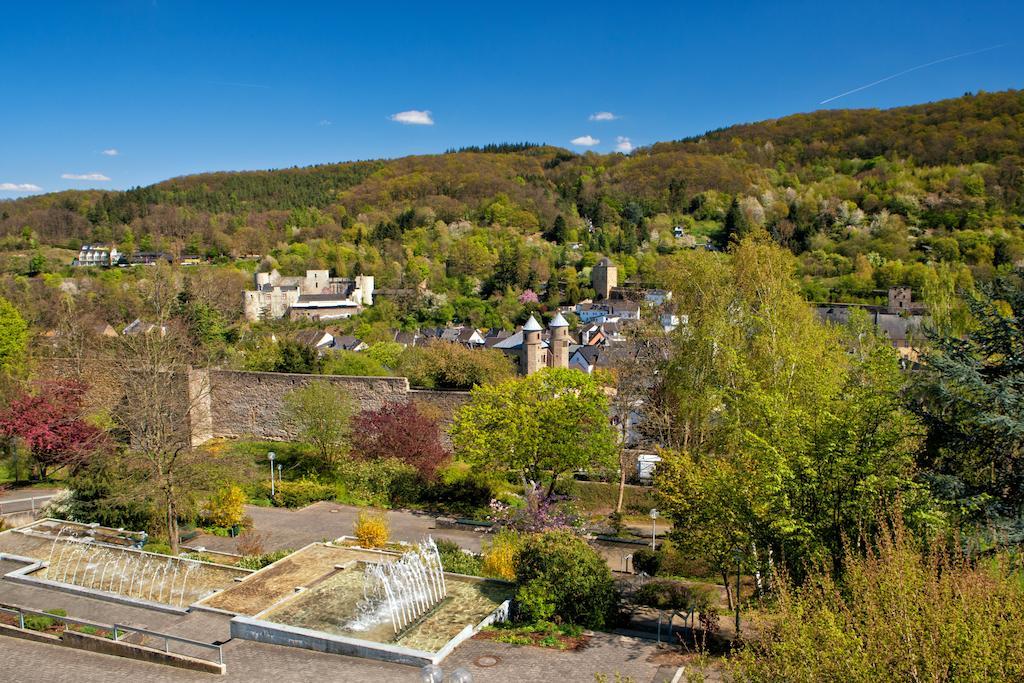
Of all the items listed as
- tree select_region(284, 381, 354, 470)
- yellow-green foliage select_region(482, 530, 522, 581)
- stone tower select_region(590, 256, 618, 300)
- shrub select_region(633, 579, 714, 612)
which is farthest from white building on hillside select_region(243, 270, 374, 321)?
shrub select_region(633, 579, 714, 612)

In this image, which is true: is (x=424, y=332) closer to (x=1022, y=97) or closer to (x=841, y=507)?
(x=841, y=507)

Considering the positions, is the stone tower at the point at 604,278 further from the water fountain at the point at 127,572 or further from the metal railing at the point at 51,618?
the metal railing at the point at 51,618

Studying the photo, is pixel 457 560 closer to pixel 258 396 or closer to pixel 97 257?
pixel 258 396

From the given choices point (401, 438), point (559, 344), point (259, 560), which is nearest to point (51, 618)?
point (259, 560)

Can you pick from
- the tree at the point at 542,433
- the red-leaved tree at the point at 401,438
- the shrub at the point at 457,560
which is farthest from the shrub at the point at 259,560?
the red-leaved tree at the point at 401,438

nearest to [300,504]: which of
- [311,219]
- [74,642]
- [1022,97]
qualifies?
[74,642]
